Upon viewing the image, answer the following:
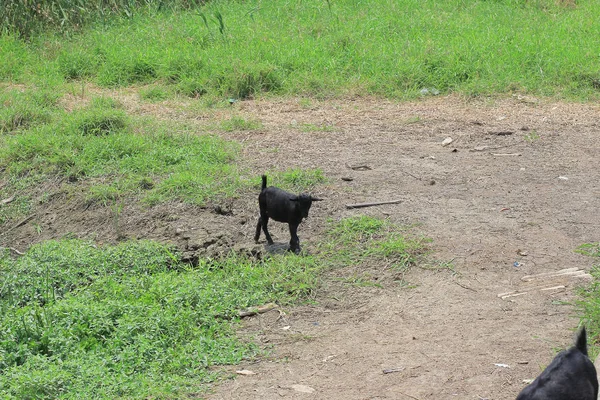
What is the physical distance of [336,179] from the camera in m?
7.41

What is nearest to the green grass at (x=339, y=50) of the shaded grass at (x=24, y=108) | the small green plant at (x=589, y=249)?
the shaded grass at (x=24, y=108)

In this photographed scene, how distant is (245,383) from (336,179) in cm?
314

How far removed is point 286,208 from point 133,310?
1.32m

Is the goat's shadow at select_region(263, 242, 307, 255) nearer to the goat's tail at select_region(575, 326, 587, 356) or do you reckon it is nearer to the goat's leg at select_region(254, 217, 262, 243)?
the goat's leg at select_region(254, 217, 262, 243)

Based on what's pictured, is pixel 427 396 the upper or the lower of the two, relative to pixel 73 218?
upper

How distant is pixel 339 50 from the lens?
34.3 feet

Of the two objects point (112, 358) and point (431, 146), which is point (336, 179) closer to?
point (431, 146)

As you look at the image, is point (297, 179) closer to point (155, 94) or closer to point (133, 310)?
point (133, 310)

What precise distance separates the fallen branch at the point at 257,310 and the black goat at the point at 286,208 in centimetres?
68

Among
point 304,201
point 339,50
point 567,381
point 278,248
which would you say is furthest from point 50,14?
point 567,381

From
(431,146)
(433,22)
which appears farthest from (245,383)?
(433,22)

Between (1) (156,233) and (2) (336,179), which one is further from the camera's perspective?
(2) (336,179)

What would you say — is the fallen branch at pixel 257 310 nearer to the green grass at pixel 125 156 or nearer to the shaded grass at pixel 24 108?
the green grass at pixel 125 156

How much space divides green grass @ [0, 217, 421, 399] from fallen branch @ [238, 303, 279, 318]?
6 cm
